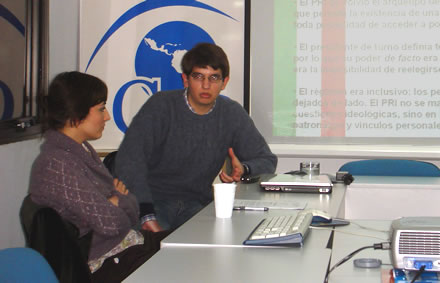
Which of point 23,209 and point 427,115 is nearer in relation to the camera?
point 23,209

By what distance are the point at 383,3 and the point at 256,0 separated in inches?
35.2

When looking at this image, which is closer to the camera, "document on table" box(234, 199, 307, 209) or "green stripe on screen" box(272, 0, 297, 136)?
"document on table" box(234, 199, 307, 209)

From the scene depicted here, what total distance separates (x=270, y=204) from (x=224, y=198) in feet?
1.04

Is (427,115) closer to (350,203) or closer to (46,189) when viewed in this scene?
(350,203)

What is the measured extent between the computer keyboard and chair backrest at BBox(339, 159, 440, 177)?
1658mm

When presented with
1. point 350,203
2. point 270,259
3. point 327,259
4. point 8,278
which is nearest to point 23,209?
point 8,278

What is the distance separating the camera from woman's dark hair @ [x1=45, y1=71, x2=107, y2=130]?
2.42 meters

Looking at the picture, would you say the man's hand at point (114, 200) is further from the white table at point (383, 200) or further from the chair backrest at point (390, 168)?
the chair backrest at point (390, 168)

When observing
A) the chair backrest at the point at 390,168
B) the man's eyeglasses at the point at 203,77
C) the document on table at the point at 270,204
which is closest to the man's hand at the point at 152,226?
the document on table at the point at 270,204

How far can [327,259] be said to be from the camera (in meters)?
1.60

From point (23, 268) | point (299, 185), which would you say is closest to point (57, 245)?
point (23, 268)

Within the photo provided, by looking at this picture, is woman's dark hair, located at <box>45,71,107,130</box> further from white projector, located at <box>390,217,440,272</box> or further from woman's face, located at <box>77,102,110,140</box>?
white projector, located at <box>390,217,440,272</box>

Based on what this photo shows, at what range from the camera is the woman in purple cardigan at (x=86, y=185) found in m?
2.17

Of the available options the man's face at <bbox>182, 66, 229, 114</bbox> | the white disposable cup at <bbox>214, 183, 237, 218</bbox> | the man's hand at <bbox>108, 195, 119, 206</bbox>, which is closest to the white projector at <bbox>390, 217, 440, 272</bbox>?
the white disposable cup at <bbox>214, 183, 237, 218</bbox>
